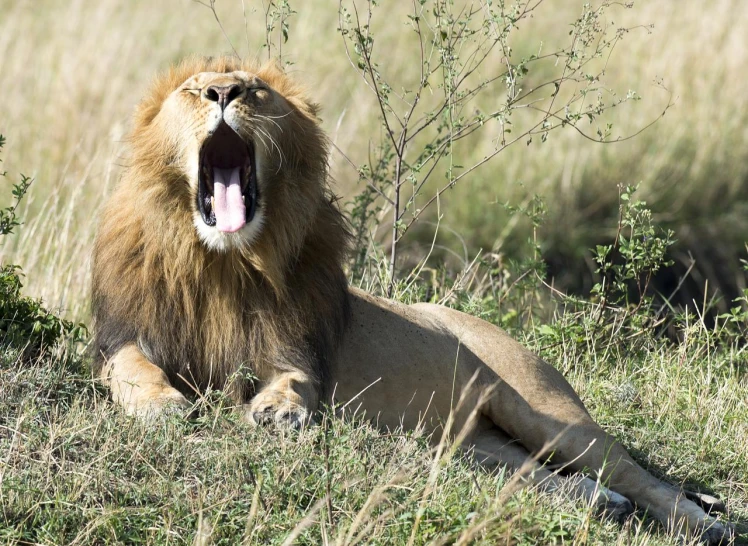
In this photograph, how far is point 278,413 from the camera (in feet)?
13.0

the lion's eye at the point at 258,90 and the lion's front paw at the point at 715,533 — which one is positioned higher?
the lion's eye at the point at 258,90

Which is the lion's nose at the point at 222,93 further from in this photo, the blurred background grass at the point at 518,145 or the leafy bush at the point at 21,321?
the blurred background grass at the point at 518,145

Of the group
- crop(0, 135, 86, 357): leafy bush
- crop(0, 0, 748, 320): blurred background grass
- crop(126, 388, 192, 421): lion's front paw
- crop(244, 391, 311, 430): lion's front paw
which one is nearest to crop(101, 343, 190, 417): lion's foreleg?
crop(126, 388, 192, 421): lion's front paw

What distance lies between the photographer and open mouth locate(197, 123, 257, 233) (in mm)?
4203

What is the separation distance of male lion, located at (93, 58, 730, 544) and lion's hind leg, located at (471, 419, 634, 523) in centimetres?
2

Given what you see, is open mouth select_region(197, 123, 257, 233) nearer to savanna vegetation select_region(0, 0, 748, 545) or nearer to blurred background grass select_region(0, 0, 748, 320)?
savanna vegetation select_region(0, 0, 748, 545)

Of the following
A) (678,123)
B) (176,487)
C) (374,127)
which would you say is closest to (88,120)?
(374,127)

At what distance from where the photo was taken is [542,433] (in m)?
4.93

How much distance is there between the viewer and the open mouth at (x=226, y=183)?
165 inches

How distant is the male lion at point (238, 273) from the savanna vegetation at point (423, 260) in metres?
0.17

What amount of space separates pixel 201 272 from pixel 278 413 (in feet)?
2.15

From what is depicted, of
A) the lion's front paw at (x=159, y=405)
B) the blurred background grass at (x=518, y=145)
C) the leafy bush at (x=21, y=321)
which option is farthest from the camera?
the blurred background grass at (x=518, y=145)

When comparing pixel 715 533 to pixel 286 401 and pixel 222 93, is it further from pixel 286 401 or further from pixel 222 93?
pixel 222 93

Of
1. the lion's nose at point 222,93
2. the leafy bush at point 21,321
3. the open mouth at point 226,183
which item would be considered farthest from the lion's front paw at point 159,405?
the lion's nose at point 222,93
